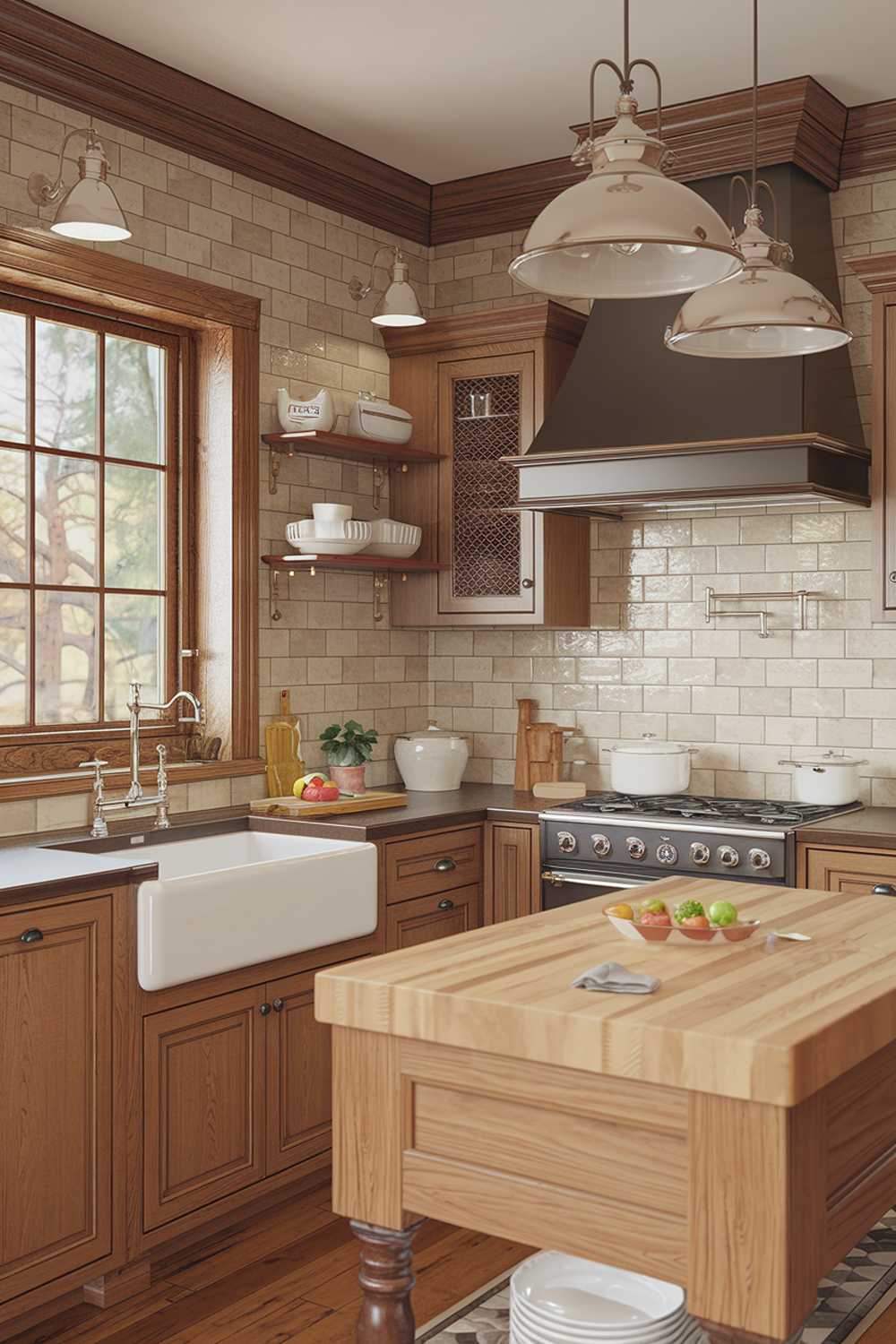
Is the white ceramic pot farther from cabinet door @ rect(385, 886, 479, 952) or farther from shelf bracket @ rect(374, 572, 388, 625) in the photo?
shelf bracket @ rect(374, 572, 388, 625)

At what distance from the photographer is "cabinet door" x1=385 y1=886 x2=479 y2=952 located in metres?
4.48

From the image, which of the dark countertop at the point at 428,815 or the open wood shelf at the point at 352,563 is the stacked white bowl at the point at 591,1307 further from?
the open wood shelf at the point at 352,563

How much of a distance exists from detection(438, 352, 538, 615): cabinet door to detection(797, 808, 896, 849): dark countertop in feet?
4.49

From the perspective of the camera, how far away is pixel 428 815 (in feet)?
15.0

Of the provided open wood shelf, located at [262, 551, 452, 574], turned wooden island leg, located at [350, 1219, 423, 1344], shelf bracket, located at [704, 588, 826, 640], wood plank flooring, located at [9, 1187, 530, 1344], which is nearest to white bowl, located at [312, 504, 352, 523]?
open wood shelf, located at [262, 551, 452, 574]

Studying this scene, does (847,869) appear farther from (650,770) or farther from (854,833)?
(650,770)

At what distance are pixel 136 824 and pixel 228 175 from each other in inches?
86.1

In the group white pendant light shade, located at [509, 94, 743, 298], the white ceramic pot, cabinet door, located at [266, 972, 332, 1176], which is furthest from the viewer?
the white ceramic pot

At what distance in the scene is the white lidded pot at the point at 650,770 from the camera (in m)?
4.88

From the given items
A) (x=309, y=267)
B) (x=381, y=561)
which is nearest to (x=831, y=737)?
(x=381, y=561)

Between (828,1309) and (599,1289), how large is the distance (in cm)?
98

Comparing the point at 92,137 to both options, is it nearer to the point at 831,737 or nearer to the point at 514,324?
the point at 514,324

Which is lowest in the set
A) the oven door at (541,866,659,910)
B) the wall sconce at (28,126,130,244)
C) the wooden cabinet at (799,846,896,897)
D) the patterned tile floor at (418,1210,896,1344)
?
the patterned tile floor at (418,1210,896,1344)

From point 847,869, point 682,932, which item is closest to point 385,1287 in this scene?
point 682,932
